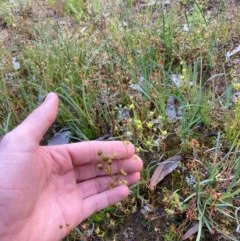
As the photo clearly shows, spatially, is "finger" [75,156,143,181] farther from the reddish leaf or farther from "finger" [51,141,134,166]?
the reddish leaf

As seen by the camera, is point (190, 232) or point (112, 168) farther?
point (112, 168)

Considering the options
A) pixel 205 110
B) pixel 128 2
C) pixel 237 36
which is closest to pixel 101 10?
pixel 128 2

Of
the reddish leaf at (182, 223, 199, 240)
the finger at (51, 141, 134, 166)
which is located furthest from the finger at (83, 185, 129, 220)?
the reddish leaf at (182, 223, 199, 240)

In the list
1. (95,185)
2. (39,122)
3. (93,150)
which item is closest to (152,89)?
(93,150)

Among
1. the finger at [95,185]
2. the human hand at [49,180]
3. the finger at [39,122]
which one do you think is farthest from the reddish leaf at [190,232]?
the finger at [39,122]

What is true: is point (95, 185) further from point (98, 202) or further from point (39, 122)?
point (39, 122)

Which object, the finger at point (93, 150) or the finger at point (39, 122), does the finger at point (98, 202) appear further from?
the finger at point (39, 122)

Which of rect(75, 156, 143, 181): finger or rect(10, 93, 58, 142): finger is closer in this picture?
rect(10, 93, 58, 142): finger

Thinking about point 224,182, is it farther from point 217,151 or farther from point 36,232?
point 36,232
